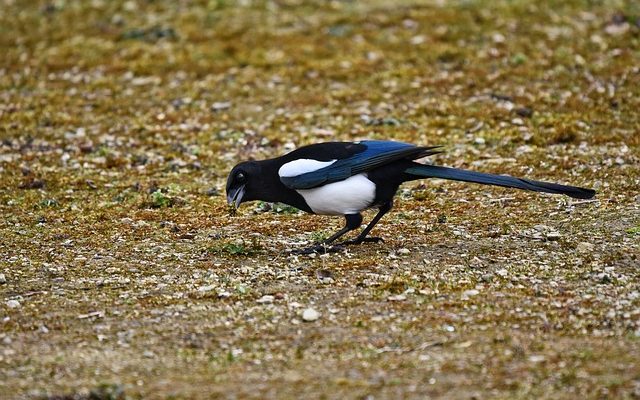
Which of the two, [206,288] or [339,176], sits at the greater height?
[339,176]

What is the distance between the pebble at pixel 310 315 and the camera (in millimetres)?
5762

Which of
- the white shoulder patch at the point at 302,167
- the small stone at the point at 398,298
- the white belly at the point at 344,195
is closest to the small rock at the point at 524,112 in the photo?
the white belly at the point at 344,195

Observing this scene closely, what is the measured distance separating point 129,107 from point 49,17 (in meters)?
4.03

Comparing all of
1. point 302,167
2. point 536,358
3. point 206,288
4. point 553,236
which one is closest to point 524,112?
point 553,236

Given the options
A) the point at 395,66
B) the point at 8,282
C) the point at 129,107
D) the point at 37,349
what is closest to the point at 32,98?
the point at 129,107

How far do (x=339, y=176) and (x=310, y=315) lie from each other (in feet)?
5.55

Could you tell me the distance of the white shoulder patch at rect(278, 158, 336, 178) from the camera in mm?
7262

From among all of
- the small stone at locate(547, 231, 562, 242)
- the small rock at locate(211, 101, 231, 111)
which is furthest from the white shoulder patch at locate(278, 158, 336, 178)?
the small rock at locate(211, 101, 231, 111)

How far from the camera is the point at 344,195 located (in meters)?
7.25

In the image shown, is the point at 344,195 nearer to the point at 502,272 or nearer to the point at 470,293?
the point at 502,272

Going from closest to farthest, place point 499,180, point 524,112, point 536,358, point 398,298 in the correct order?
point 536,358
point 398,298
point 499,180
point 524,112

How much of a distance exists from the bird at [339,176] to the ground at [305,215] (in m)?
0.38

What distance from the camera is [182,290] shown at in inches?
253

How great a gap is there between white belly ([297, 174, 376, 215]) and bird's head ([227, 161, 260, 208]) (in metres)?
0.39
